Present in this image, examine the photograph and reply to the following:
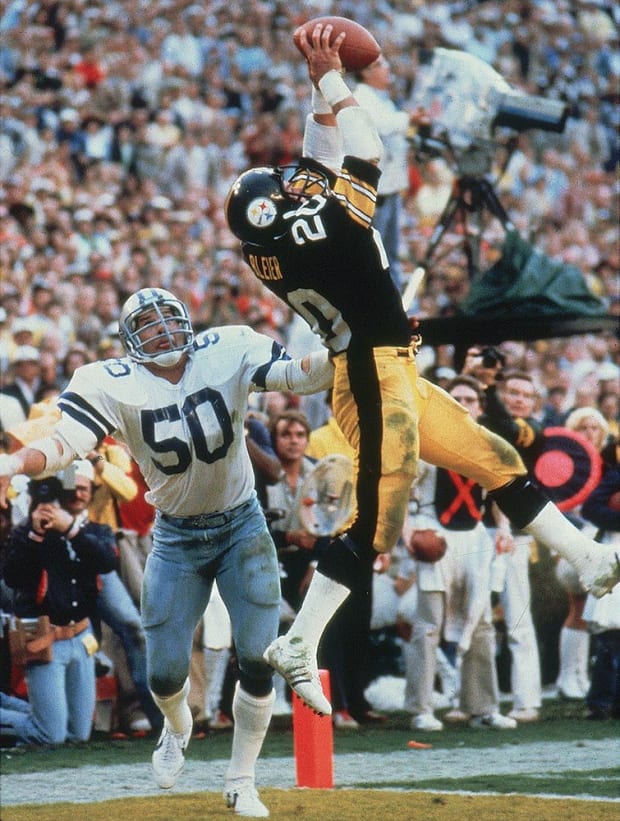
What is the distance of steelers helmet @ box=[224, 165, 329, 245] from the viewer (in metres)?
6.05

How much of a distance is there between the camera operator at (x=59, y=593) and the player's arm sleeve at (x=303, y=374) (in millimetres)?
2756

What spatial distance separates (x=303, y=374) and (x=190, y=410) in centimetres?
49

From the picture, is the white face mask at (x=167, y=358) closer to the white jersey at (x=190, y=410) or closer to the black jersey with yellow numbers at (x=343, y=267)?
the white jersey at (x=190, y=410)

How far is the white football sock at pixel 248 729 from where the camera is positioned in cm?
652

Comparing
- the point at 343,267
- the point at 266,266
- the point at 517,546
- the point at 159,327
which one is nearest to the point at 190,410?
the point at 159,327

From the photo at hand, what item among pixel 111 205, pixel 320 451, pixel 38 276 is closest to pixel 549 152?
pixel 111 205

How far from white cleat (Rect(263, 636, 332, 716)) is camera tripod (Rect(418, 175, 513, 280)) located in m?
4.94

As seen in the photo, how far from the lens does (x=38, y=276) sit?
42.7 feet

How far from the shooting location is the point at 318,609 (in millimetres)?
6102

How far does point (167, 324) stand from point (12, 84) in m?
10.7

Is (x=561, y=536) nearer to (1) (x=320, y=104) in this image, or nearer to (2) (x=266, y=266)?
(2) (x=266, y=266)

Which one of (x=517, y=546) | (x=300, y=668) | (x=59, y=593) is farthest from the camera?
(x=517, y=546)

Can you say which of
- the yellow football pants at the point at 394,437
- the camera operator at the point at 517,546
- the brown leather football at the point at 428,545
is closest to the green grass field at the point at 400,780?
the camera operator at the point at 517,546

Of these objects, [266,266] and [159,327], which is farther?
[159,327]
